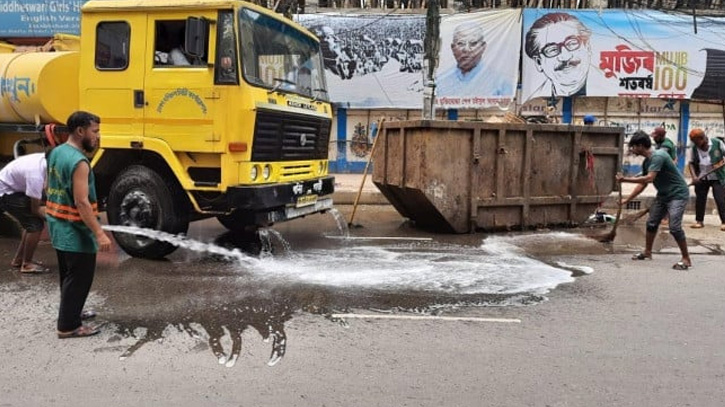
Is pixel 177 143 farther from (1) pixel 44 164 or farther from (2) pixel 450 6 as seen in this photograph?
(2) pixel 450 6

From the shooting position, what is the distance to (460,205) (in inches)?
346

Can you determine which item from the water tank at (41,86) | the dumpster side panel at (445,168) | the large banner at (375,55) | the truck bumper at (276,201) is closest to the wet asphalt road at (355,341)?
the truck bumper at (276,201)

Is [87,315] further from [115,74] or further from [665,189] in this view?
[665,189]

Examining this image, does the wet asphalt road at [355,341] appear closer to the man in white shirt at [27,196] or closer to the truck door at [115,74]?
the man in white shirt at [27,196]

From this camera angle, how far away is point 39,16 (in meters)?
16.8

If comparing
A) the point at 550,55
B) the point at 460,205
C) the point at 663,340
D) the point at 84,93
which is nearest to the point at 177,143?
the point at 84,93

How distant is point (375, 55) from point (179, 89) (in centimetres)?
1131

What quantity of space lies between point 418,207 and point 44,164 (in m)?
5.05

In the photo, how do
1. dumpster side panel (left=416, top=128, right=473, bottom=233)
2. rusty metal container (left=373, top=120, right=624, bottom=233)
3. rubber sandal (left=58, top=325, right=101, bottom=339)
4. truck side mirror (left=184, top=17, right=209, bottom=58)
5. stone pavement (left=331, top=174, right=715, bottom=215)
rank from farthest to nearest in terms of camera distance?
stone pavement (left=331, top=174, right=715, bottom=215) < rusty metal container (left=373, top=120, right=624, bottom=233) < dumpster side panel (left=416, top=128, right=473, bottom=233) < truck side mirror (left=184, top=17, right=209, bottom=58) < rubber sandal (left=58, top=325, right=101, bottom=339)

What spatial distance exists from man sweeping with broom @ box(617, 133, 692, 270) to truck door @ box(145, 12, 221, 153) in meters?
4.92

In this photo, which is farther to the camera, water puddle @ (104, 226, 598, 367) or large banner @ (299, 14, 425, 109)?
large banner @ (299, 14, 425, 109)

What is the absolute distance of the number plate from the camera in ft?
23.2

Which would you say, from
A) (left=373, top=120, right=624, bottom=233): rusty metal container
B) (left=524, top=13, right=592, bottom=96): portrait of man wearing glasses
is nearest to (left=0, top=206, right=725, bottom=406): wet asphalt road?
(left=373, top=120, right=624, bottom=233): rusty metal container

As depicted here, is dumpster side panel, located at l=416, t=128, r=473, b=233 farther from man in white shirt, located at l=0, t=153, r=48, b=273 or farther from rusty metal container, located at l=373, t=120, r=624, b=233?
man in white shirt, located at l=0, t=153, r=48, b=273
